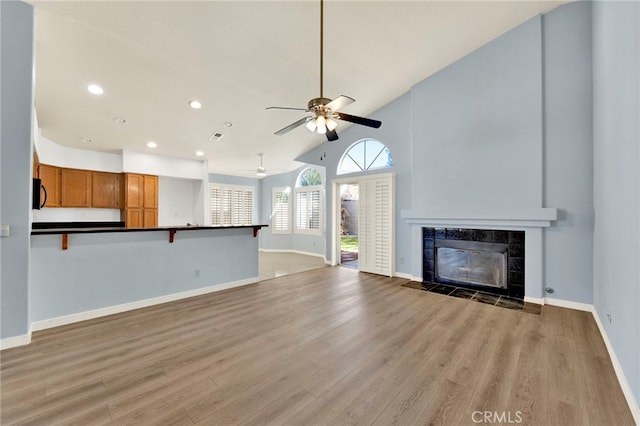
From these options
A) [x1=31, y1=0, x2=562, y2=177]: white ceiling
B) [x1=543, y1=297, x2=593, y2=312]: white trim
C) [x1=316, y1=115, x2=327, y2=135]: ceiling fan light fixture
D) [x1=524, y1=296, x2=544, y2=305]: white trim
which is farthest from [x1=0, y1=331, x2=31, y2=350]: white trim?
[x1=543, y1=297, x2=593, y2=312]: white trim

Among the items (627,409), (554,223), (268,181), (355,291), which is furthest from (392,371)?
(268,181)

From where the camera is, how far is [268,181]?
9930 millimetres

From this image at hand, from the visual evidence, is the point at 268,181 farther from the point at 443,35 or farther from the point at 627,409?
the point at 627,409

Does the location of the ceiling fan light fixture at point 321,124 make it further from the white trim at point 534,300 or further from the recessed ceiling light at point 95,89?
the white trim at point 534,300

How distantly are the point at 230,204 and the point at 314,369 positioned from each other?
7.93m

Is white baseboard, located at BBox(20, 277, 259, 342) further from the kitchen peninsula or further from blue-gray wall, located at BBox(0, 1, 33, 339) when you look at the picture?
blue-gray wall, located at BBox(0, 1, 33, 339)

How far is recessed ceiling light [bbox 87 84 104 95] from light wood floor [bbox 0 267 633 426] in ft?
10.9

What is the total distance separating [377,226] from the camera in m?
5.77

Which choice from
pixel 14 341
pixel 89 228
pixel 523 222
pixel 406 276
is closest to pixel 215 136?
pixel 89 228

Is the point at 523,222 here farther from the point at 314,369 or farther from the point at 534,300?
the point at 314,369

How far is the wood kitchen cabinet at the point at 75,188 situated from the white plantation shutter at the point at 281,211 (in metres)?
5.08

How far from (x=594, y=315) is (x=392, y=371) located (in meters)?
3.08

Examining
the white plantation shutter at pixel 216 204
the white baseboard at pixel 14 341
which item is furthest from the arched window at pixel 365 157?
the white baseboard at pixel 14 341

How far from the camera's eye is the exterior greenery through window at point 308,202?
27.9 ft
